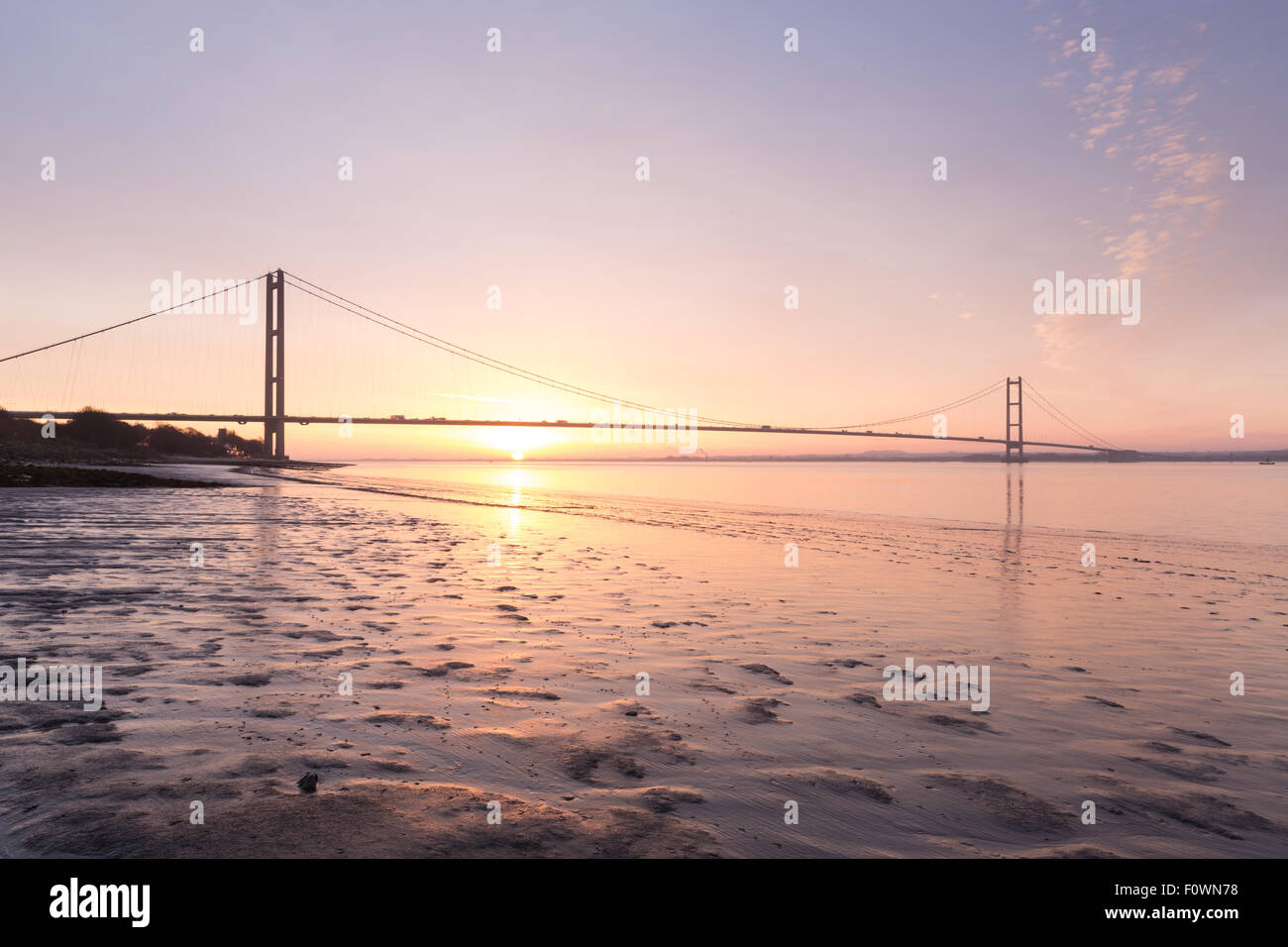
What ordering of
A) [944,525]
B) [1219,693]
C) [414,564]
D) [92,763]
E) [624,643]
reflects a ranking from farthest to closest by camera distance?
[944,525], [414,564], [624,643], [1219,693], [92,763]

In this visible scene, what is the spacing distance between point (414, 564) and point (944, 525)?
54.0ft

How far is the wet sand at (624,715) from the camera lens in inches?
107

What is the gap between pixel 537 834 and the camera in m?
2.61

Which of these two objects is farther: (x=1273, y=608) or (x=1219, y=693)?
(x=1273, y=608)

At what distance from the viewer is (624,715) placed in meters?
4.18

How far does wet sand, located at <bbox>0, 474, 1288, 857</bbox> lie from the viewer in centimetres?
273

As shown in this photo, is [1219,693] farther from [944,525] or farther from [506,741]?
[944,525]

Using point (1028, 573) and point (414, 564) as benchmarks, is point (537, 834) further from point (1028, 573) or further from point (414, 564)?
point (1028, 573)

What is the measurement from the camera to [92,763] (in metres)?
3.13
